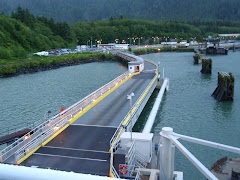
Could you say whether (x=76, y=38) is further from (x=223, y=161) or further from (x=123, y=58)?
(x=223, y=161)

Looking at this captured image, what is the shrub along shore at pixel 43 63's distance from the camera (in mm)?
68863

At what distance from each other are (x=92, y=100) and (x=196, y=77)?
121ft

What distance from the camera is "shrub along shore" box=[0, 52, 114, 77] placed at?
68.9m

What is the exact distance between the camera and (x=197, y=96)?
140 feet

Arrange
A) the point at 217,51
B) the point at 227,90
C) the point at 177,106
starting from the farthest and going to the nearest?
the point at 217,51 < the point at 227,90 < the point at 177,106

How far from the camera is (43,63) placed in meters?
80.6

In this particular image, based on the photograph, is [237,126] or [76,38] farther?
[76,38]

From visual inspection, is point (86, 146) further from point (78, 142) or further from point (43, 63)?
point (43, 63)

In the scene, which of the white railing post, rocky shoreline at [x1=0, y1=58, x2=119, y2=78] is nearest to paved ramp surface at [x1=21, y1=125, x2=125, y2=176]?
the white railing post

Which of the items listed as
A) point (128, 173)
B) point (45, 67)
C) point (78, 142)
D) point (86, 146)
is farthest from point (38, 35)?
point (128, 173)

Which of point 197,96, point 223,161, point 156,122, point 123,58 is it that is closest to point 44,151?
point 223,161

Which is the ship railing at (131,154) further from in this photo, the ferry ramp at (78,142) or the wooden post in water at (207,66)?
the wooden post in water at (207,66)

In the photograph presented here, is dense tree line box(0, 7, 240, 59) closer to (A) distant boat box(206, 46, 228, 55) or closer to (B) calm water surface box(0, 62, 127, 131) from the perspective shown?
(B) calm water surface box(0, 62, 127, 131)

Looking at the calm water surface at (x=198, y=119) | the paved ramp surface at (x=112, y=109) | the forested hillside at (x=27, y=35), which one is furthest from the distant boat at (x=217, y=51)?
the paved ramp surface at (x=112, y=109)
